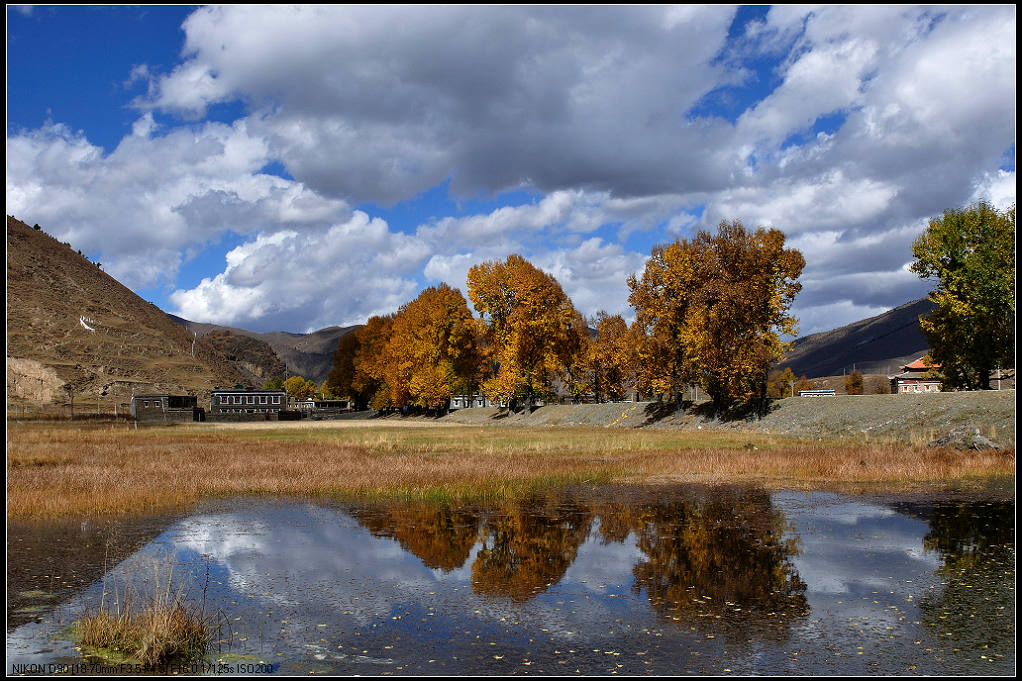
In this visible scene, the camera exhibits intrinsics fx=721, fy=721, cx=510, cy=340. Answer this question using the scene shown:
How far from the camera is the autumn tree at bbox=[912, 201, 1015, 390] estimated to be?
56531 mm

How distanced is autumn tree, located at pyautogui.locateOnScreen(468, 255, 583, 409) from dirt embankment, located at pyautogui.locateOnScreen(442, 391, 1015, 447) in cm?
1147

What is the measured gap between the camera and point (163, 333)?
183250mm

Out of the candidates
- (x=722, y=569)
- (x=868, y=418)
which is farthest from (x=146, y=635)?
(x=868, y=418)

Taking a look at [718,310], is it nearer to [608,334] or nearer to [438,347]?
[608,334]

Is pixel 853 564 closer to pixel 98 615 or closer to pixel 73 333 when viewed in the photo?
pixel 98 615

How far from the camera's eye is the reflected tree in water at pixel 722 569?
10.6m

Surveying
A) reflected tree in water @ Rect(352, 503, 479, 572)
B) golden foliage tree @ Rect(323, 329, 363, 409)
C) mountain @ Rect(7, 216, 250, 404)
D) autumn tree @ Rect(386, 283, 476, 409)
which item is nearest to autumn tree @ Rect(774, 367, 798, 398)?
autumn tree @ Rect(386, 283, 476, 409)

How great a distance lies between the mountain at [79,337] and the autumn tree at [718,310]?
105 m

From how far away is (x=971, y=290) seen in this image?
58.1 metres

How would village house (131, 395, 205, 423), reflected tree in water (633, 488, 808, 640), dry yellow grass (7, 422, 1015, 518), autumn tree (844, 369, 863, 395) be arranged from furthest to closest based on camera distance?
autumn tree (844, 369, 863, 395), village house (131, 395, 205, 423), dry yellow grass (7, 422, 1015, 518), reflected tree in water (633, 488, 808, 640)

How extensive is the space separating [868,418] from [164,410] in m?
96.7

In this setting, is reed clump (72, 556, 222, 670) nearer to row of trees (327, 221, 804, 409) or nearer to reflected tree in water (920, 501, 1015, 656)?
reflected tree in water (920, 501, 1015, 656)

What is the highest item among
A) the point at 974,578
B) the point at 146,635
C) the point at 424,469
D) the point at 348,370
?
the point at 348,370

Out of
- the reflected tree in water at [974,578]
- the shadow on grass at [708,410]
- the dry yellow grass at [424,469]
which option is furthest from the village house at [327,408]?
the reflected tree in water at [974,578]
